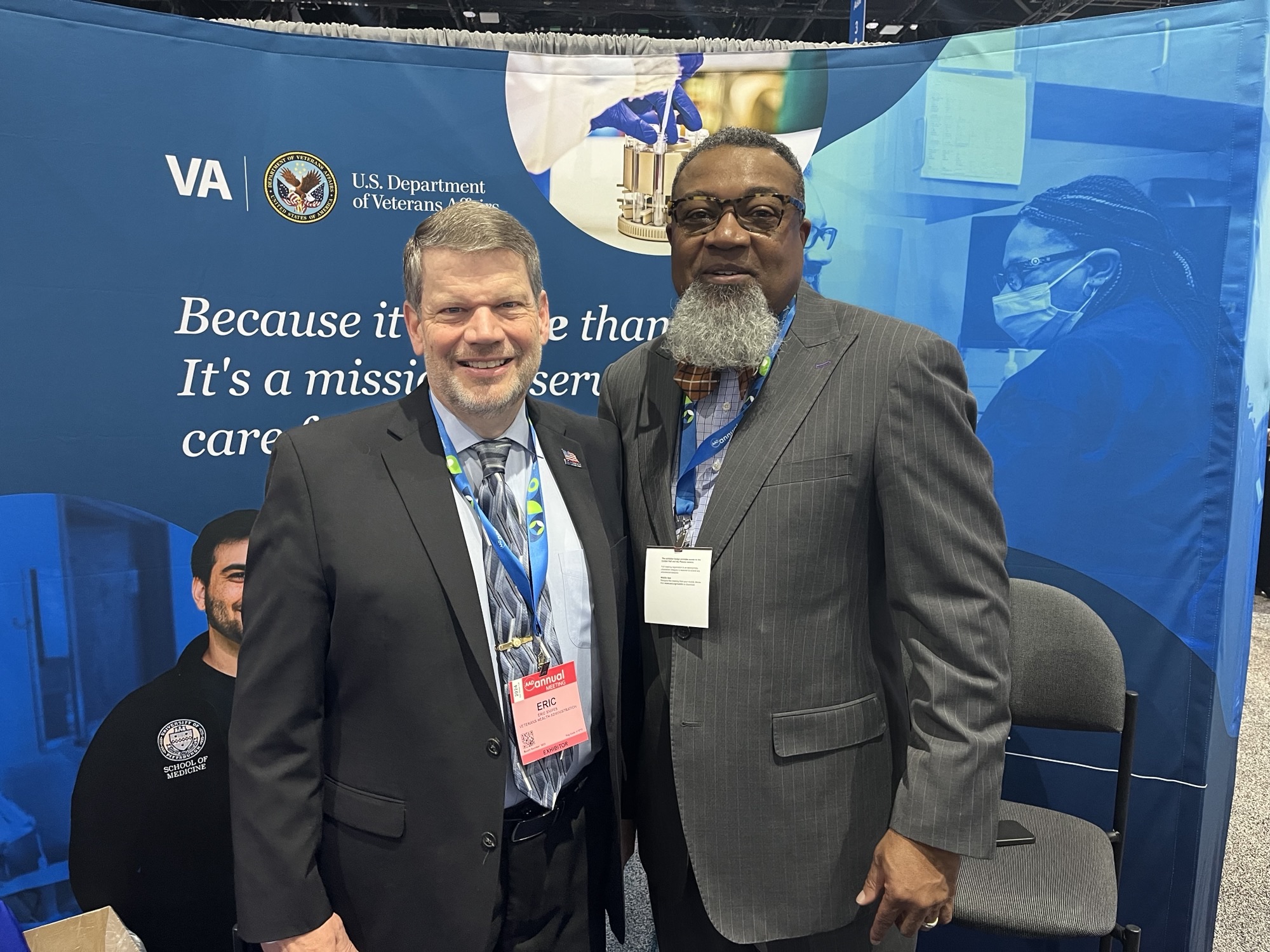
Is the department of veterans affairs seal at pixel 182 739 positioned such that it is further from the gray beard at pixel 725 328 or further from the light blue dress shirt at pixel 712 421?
the gray beard at pixel 725 328

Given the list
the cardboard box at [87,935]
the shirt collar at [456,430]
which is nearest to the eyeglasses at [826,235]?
the shirt collar at [456,430]

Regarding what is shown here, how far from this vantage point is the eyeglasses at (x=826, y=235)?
2436 millimetres

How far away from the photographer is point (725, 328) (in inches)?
57.3

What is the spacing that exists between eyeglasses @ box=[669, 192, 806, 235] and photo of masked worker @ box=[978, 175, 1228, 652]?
46.6 inches

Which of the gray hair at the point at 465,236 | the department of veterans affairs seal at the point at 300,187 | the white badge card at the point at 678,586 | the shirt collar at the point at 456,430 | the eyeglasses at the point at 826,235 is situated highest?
the department of veterans affairs seal at the point at 300,187

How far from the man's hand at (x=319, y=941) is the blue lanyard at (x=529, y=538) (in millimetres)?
586

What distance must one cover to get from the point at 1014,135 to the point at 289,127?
211 cm

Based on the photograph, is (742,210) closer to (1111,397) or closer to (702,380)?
(702,380)

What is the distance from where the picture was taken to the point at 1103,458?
91.8 inches

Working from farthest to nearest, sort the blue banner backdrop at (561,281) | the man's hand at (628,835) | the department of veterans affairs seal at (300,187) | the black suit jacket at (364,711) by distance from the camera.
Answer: the department of veterans affairs seal at (300,187)
the blue banner backdrop at (561,281)
the man's hand at (628,835)
the black suit jacket at (364,711)

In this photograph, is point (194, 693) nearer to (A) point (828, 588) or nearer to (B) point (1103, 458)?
(A) point (828, 588)

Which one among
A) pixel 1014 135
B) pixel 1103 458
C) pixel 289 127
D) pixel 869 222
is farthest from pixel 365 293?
pixel 1103 458

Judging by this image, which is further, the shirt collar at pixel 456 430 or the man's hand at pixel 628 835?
the man's hand at pixel 628 835

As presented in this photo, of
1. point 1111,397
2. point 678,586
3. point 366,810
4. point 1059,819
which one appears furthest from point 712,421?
point 1059,819
